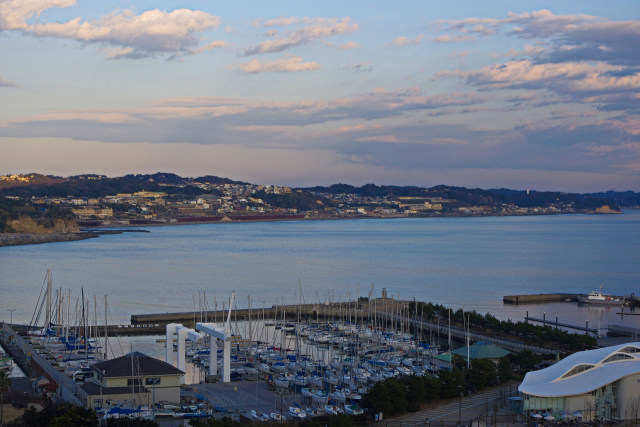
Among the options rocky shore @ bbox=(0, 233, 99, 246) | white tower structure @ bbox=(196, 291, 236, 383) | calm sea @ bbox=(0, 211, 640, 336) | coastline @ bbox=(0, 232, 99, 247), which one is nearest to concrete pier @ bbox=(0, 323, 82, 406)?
white tower structure @ bbox=(196, 291, 236, 383)

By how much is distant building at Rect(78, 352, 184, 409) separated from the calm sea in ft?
56.7

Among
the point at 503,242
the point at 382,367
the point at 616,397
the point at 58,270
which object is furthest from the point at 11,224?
the point at 616,397

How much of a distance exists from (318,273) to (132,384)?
39.6 meters

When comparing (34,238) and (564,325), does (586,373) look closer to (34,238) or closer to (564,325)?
(564,325)

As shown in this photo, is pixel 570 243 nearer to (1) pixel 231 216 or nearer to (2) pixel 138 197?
(1) pixel 231 216

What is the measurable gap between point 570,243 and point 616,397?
262 ft

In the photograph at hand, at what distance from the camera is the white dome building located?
14.8 meters

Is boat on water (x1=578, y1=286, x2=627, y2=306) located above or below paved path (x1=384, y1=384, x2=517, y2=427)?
below

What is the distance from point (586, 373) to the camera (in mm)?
15422

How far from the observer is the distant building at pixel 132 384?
16.3 metres

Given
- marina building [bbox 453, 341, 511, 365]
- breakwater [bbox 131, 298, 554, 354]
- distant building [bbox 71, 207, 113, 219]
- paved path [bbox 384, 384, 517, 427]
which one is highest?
distant building [bbox 71, 207, 113, 219]

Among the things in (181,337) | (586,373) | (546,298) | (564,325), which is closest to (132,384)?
(181,337)

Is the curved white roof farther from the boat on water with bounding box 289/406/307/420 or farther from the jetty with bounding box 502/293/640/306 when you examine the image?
the jetty with bounding box 502/293/640/306

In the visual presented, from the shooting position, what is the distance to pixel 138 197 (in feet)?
568
